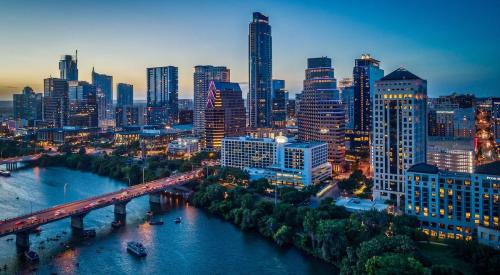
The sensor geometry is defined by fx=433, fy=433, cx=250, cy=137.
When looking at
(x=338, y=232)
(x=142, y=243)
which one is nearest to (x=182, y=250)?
(x=142, y=243)

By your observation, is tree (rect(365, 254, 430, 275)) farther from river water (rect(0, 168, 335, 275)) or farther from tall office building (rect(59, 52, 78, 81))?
tall office building (rect(59, 52, 78, 81))

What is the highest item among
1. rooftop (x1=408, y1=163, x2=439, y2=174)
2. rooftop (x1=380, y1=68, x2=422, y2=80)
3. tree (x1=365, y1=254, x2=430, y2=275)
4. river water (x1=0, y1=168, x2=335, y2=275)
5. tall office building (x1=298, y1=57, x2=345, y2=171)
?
rooftop (x1=380, y1=68, x2=422, y2=80)

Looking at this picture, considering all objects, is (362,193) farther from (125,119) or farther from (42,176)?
(125,119)

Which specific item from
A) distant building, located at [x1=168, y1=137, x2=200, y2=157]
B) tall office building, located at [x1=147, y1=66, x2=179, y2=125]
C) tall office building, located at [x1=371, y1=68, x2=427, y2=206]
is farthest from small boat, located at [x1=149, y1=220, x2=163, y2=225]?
tall office building, located at [x1=147, y1=66, x2=179, y2=125]

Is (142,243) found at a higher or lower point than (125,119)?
lower

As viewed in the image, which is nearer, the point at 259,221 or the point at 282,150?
the point at 259,221
